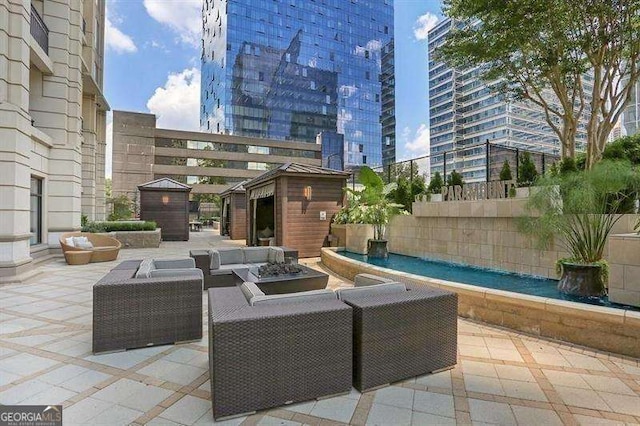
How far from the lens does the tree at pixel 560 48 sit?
810 cm

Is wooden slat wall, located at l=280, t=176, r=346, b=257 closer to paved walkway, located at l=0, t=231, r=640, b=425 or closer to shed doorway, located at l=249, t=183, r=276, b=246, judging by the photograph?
shed doorway, located at l=249, t=183, r=276, b=246

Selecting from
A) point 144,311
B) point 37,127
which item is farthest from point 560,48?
point 37,127

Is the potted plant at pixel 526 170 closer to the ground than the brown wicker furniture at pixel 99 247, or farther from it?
farther from it

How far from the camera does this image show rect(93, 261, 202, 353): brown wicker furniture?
3361 mm

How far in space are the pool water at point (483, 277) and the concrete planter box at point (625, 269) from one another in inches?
5.3

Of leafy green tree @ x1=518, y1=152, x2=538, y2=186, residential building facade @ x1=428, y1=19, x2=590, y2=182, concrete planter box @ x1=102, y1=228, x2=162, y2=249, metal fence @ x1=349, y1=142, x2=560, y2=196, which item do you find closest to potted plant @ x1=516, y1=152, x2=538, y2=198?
leafy green tree @ x1=518, y1=152, x2=538, y2=186

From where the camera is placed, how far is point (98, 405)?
2479mm

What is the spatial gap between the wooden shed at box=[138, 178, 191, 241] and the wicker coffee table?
Answer: 1328cm

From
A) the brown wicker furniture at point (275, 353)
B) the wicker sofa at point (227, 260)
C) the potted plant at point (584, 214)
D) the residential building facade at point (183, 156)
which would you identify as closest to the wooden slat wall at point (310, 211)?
the wicker sofa at point (227, 260)

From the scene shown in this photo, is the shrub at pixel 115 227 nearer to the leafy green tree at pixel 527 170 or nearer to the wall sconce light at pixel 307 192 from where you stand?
the wall sconce light at pixel 307 192

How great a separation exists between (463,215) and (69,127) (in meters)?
12.7

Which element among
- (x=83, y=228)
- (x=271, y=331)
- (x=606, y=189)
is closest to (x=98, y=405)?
(x=271, y=331)

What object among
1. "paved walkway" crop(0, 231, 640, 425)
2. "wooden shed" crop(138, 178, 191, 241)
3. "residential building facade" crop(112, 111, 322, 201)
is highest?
"residential building facade" crop(112, 111, 322, 201)

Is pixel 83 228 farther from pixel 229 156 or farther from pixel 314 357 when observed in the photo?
pixel 229 156
